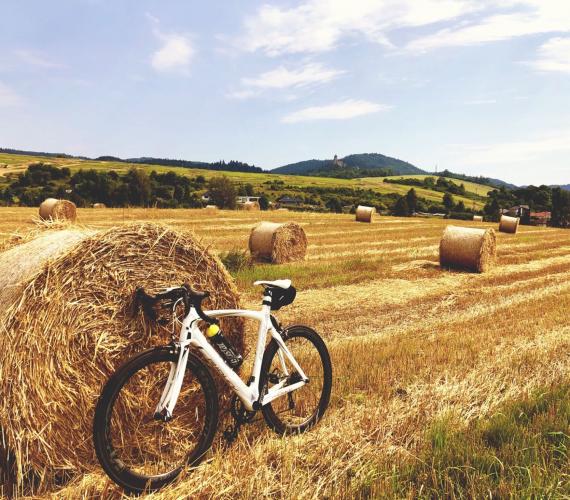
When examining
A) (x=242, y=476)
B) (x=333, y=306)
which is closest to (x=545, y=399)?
(x=242, y=476)

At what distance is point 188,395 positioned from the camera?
4352 millimetres

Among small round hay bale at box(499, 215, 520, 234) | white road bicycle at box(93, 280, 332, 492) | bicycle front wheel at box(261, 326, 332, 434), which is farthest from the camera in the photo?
small round hay bale at box(499, 215, 520, 234)

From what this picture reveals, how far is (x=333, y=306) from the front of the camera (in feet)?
33.9

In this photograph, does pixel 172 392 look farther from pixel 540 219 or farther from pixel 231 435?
pixel 540 219

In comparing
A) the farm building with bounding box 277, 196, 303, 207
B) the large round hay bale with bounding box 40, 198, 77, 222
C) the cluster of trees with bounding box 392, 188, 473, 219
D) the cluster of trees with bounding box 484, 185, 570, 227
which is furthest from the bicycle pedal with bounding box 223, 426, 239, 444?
the cluster of trees with bounding box 484, 185, 570, 227

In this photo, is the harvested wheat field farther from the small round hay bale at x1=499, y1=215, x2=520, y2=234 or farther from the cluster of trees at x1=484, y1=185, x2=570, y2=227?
the cluster of trees at x1=484, y1=185, x2=570, y2=227

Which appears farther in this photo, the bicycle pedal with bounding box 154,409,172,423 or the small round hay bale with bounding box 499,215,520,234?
the small round hay bale with bounding box 499,215,520,234

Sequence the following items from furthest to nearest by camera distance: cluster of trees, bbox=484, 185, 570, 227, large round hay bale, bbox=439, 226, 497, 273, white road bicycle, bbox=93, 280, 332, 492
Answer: cluster of trees, bbox=484, 185, 570, 227
large round hay bale, bbox=439, 226, 497, 273
white road bicycle, bbox=93, 280, 332, 492

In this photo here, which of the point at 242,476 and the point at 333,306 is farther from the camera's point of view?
the point at 333,306

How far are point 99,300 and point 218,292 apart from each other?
1252mm

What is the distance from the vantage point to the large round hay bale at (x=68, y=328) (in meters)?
3.60

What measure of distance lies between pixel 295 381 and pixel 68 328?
2071 millimetres

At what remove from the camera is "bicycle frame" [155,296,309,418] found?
11.2ft

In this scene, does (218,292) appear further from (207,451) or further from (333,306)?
(333,306)
